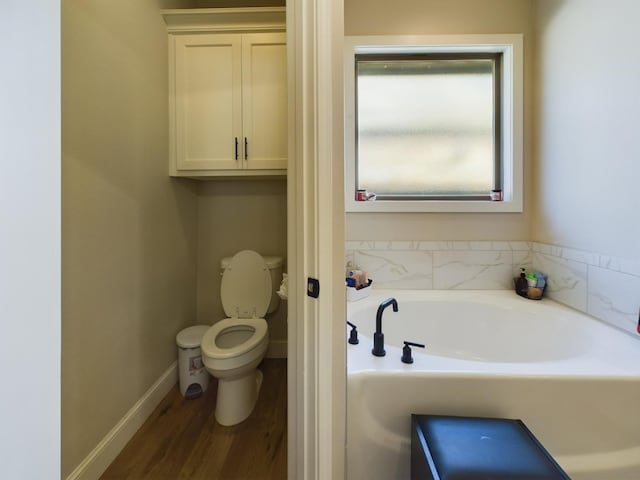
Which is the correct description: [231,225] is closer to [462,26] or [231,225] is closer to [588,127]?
[462,26]

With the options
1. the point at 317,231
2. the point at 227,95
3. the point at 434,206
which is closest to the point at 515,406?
the point at 317,231

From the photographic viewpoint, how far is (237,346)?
5.62 ft

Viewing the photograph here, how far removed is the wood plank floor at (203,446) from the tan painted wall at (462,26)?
5.19ft

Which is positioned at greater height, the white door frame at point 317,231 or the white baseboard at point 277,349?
the white door frame at point 317,231

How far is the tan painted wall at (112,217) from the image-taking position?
1.11 m

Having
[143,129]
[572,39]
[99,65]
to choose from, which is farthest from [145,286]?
[572,39]

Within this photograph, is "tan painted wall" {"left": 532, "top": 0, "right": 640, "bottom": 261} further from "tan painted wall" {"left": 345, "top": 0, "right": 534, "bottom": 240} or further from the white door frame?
the white door frame

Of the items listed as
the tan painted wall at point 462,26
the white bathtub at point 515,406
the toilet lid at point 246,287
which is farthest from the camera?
the toilet lid at point 246,287

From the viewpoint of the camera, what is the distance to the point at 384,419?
973 millimetres

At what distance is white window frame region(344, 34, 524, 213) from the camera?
1.86 metres

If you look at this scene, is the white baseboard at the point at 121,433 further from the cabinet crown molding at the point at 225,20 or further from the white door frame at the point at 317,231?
the cabinet crown molding at the point at 225,20

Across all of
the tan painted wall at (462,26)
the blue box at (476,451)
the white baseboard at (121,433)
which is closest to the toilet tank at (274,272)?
→ the white baseboard at (121,433)

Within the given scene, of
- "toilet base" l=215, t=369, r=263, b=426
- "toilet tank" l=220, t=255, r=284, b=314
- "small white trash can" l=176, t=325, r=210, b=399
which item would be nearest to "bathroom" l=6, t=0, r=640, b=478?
"small white trash can" l=176, t=325, r=210, b=399

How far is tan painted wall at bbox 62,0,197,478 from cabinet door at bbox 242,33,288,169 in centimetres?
53
